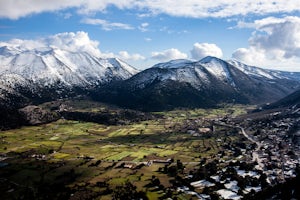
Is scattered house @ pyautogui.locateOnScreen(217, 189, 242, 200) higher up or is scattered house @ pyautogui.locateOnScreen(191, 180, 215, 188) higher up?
scattered house @ pyautogui.locateOnScreen(191, 180, 215, 188)

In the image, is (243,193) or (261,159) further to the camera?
(261,159)

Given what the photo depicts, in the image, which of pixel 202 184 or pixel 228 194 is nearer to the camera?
pixel 228 194

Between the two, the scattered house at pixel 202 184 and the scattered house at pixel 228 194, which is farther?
→ the scattered house at pixel 202 184

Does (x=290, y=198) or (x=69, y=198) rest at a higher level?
(x=290, y=198)

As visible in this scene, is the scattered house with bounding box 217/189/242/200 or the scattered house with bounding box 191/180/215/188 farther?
the scattered house with bounding box 191/180/215/188

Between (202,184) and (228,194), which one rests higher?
(202,184)

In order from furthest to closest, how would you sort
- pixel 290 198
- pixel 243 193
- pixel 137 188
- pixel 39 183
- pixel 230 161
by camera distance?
1. pixel 230 161
2. pixel 39 183
3. pixel 137 188
4. pixel 243 193
5. pixel 290 198

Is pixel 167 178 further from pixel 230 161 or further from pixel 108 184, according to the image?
pixel 230 161

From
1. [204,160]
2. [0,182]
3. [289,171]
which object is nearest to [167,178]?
[204,160]

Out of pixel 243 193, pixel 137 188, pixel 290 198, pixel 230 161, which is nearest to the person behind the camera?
pixel 290 198

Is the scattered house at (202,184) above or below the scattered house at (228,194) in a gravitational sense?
above
